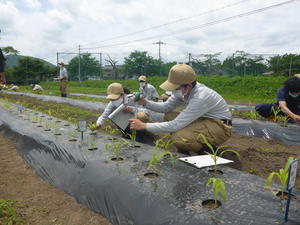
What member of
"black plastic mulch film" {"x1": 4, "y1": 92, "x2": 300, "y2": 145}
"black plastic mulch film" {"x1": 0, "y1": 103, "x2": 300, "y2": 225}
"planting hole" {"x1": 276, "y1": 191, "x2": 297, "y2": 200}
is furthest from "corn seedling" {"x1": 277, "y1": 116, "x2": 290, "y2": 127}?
"planting hole" {"x1": 276, "y1": 191, "x2": 297, "y2": 200}

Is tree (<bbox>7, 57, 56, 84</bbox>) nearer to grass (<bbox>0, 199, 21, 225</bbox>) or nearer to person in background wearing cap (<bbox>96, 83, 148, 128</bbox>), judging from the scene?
person in background wearing cap (<bbox>96, 83, 148, 128</bbox>)

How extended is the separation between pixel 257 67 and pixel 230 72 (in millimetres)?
2195

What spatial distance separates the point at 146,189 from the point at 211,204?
1.41 ft

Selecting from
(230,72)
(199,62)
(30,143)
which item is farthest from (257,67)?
(30,143)

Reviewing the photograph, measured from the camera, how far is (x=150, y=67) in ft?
92.7

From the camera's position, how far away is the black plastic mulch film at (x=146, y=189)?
51.8 inches

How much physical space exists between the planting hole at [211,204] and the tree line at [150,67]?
13.1 m

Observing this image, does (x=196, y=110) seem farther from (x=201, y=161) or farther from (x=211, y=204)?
(x=211, y=204)

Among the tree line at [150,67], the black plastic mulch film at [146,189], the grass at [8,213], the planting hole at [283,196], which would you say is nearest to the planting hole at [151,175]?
the black plastic mulch film at [146,189]

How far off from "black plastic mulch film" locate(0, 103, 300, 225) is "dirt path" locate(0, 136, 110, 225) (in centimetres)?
6

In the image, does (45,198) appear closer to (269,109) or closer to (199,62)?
(269,109)

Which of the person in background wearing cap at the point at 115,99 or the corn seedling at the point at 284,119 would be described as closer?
the person in background wearing cap at the point at 115,99

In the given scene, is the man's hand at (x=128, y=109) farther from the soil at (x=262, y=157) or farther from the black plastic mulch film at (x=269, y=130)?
the black plastic mulch film at (x=269, y=130)

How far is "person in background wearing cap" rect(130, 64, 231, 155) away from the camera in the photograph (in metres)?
2.32
